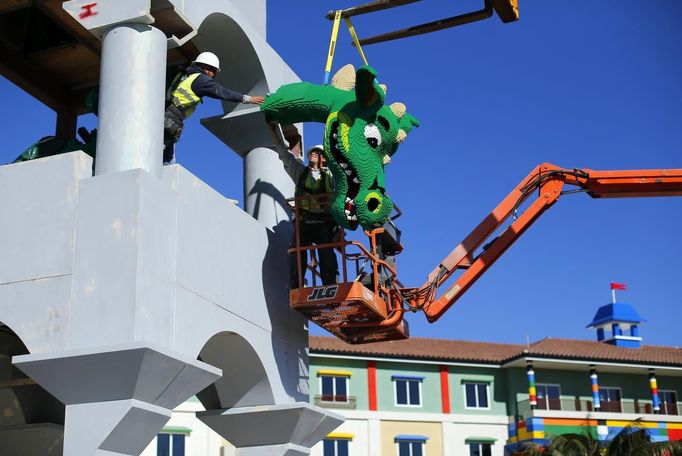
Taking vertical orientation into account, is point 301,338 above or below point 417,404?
below

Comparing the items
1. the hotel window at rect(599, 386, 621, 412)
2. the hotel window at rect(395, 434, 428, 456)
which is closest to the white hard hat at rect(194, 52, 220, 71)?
the hotel window at rect(395, 434, 428, 456)

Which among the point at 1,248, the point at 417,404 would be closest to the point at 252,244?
the point at 1,248

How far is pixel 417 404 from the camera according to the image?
50.2m

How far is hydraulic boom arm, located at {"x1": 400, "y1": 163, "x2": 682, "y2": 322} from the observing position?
55.6ft

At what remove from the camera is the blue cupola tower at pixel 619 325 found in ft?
196

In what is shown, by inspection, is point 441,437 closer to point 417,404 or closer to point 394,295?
point 417,404

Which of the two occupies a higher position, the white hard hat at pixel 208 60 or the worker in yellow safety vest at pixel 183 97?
the white hard hat at pixel 208 60

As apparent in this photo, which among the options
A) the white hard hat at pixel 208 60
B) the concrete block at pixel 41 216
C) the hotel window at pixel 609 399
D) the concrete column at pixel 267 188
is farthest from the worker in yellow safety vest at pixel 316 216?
the hotel window at pixel 609 399

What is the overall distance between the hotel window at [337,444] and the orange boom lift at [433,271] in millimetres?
31369

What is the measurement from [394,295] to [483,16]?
4.50 m

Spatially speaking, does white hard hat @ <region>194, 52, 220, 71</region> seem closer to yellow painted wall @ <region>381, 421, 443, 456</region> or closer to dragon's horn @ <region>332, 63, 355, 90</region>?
dragon's horn @ <region>332, 63, 355, 90</region>

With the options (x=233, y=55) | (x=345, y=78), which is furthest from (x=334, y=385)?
(x=345, y=78)

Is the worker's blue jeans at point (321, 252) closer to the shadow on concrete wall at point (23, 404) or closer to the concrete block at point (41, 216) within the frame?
the concrete block at point (41, 216)

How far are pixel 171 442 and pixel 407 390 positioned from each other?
12.4 metres
